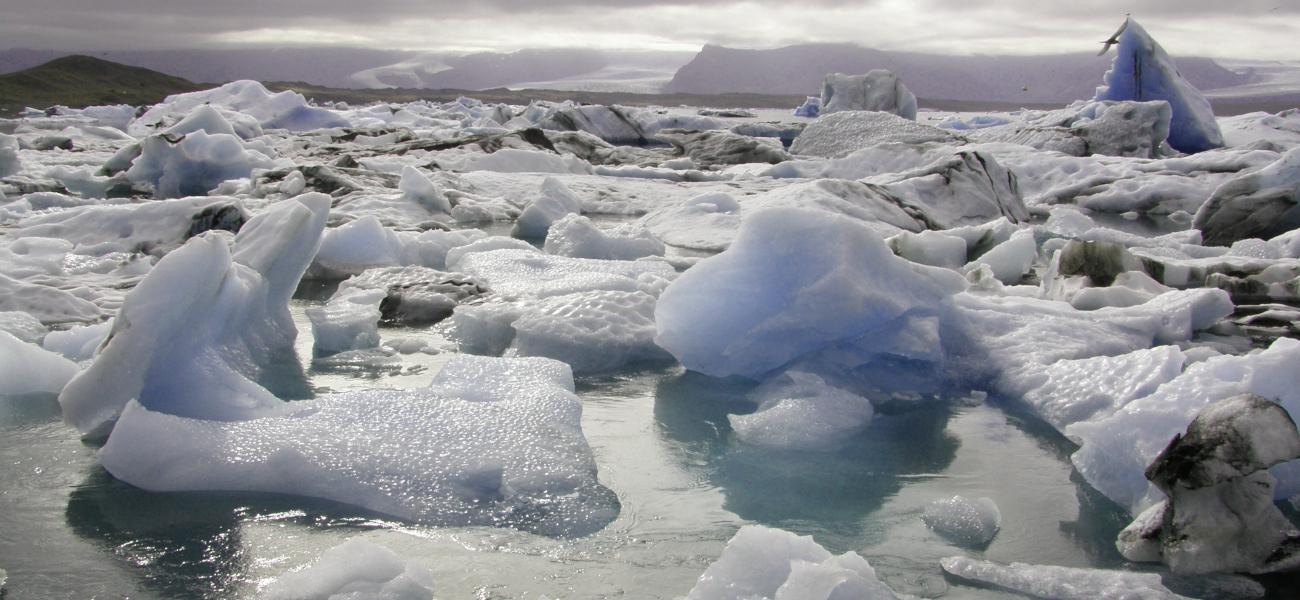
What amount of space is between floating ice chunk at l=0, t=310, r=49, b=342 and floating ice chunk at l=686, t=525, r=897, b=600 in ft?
9.99

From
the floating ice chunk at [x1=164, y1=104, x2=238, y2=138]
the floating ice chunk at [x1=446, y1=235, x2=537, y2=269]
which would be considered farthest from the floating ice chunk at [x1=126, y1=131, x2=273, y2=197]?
the floating ice chunk at [x1=446, y1=235, x2=537, y2=269]

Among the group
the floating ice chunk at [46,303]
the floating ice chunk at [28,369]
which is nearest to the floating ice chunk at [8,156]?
the floating ice chunk at [46,303]

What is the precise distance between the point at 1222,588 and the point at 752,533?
90 centimetres

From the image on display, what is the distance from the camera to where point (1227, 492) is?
1840 mm

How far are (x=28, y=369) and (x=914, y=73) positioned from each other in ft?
252

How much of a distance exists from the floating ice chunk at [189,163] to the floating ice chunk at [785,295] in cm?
784

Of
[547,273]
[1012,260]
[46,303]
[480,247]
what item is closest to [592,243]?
[480,247]

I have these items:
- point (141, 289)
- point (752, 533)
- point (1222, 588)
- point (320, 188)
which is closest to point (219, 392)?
point (141, 289)

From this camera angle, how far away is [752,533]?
5.35 ft

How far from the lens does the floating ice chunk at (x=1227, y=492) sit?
1.78m

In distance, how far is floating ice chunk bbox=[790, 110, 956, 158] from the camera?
12008mm

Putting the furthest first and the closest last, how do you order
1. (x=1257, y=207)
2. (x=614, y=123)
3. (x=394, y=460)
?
(x=614, y=123) → (x=1257, y=207) → (x=394, y=460)

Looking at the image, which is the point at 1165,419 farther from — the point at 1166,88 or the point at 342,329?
the point at 1166,88

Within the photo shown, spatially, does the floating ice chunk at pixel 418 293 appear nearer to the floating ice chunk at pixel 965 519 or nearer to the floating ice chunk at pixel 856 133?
the floating ice chunk at pixel 965 519
